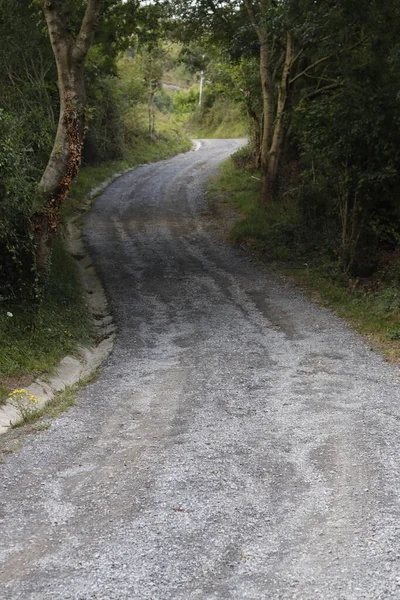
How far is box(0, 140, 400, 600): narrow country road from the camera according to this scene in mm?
4605

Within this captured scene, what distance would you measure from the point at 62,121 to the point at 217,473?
7910 millimetres

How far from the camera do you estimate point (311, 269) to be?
51.9 ft

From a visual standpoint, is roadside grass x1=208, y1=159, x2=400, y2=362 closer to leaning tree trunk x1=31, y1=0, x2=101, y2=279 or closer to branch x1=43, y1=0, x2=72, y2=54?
leaning tree trunk x1=31, y1=0, x2=101, y2=279

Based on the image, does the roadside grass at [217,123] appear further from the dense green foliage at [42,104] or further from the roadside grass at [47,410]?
the roadside grass at [47,410]

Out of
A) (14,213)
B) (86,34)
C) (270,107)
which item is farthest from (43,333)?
(270,107)

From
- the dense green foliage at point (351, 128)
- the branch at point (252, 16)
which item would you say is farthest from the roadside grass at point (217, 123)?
the dense green foliage at point (351, 128)

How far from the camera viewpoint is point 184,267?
1683 centimetres

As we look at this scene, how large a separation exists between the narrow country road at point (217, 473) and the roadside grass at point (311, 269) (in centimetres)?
55

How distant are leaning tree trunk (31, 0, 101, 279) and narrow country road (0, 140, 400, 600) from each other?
241 centimetres

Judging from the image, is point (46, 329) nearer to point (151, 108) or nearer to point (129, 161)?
point (129, 161)

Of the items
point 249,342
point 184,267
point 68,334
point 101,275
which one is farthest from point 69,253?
point 249,342

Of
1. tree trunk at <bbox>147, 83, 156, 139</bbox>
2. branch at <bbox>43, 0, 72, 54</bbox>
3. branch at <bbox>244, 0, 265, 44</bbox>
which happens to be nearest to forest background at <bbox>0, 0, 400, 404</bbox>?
branch at <bbox>244, 0, 265, 44</bbox>

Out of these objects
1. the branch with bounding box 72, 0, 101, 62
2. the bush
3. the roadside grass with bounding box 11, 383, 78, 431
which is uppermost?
the branch with bounding box 72, 0, 101, 62

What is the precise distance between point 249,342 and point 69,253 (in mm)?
8825
